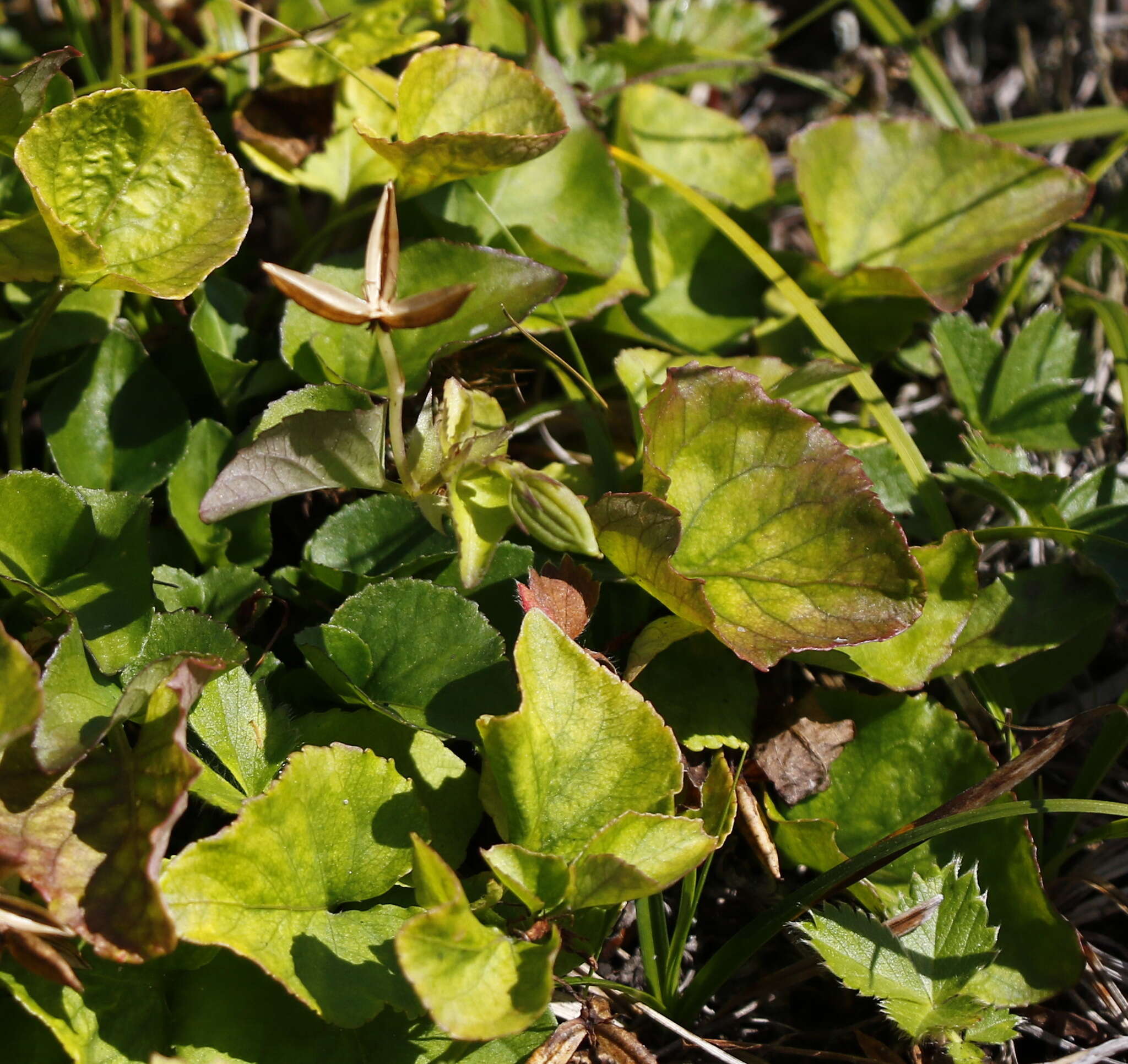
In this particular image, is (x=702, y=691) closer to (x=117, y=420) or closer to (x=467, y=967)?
(x=467, y=967)

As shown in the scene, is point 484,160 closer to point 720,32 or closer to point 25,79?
point 25,79

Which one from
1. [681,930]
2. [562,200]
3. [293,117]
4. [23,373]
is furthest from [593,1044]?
[293,117]

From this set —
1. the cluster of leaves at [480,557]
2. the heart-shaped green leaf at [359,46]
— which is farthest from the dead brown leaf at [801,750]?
the heart-shaped green leaf at [359,46]

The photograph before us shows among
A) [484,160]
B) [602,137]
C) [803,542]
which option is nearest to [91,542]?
[484,160]

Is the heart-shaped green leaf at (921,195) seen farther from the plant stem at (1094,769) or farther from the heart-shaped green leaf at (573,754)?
the heart-shaped green leaf at (573,754)

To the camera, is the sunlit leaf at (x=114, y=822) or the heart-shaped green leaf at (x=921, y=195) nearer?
the sunlit leaf at (x=114, y=822)

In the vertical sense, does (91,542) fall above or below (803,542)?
above
